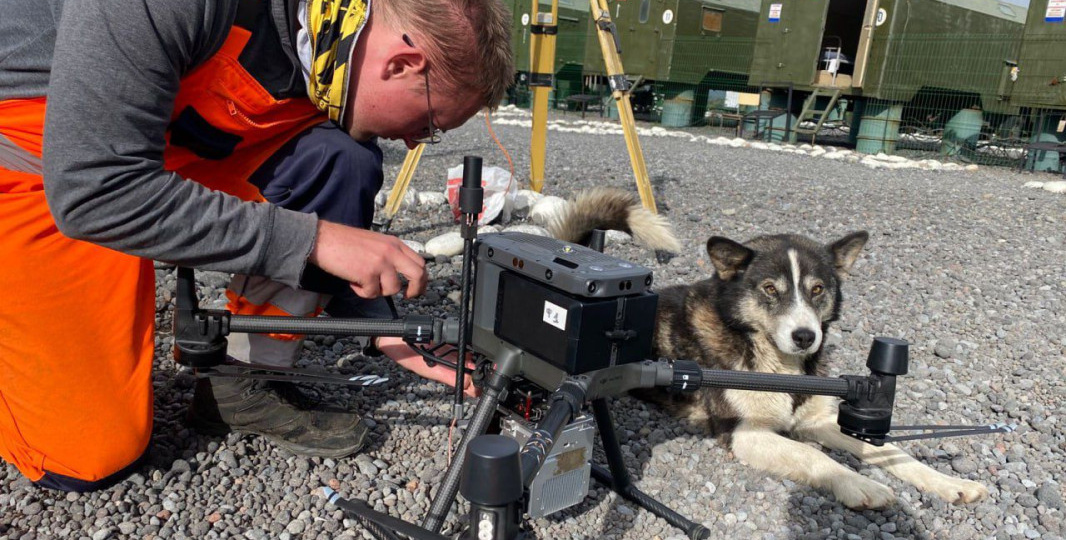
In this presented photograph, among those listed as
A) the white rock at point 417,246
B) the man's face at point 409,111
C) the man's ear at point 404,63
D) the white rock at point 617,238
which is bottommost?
the white rock at point 417,246

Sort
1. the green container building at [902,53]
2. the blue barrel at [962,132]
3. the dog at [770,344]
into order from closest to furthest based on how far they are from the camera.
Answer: the dog at [770,344], the green container building at [902,53], the blue barrel at [962,132]

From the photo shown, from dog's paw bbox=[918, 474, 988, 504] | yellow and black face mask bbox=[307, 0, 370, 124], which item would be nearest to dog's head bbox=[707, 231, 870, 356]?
dog's paw bbox=[918, 474, 988, 504]

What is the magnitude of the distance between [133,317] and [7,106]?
557 mm

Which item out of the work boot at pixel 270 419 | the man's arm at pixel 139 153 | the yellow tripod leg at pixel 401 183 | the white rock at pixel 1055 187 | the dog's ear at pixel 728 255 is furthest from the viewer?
the white rock at pixel 1055 187

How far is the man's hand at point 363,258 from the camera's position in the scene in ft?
5.09

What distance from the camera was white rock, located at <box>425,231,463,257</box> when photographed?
169 inches

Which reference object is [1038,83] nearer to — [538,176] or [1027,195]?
[1027,195]

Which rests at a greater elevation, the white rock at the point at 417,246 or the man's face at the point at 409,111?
the man's face at the point at 409,111

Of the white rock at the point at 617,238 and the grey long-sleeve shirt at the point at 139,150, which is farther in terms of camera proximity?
the white rock at the point at 617,238

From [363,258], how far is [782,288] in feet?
5.84

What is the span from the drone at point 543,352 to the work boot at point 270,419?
306 millimetres

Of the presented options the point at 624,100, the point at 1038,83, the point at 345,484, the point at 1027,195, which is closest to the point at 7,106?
the point at 345,484

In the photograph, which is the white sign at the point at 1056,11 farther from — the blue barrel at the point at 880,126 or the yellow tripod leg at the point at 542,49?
the yellow tripod leg at the point at 542,49

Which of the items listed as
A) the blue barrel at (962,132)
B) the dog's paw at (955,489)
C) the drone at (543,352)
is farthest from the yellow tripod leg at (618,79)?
the blue barrel at (962,132)
